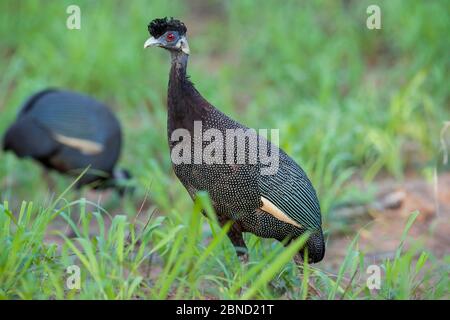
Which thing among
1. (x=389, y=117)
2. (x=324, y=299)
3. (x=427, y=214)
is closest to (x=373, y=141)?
(x=389, y=117)

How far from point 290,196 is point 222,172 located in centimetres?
28

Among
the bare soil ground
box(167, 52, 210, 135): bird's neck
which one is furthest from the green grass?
box(167, 52, 210, 135): bird's neck

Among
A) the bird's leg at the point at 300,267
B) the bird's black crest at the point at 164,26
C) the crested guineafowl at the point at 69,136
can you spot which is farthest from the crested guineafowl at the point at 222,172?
the crested guineafowl at the point at 69,136

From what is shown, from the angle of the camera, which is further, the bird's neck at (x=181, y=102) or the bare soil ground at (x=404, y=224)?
the bare soil ground at (x=404, y=224)

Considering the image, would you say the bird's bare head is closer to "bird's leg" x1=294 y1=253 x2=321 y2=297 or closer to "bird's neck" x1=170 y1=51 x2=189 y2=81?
"bird's neck" x1=170 y1=51 x2=189 y2=81

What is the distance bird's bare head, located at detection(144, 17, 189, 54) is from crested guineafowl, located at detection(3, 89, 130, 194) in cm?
→ 215

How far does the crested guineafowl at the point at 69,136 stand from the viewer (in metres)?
4.93

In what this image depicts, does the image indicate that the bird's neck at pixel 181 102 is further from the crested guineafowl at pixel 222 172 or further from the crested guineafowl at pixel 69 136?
the crested guineafowl at pixel 69 136

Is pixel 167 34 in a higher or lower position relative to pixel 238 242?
higher

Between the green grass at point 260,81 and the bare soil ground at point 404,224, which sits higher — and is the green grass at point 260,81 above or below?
above

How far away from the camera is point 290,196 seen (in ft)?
9.78

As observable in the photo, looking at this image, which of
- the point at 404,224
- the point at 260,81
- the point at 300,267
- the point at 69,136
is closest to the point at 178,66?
the point at 300,267

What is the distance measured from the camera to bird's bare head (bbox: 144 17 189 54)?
A: 116 inches

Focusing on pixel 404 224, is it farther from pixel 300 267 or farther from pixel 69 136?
pixel 69 136
